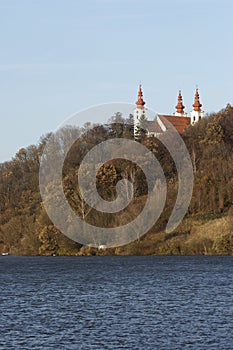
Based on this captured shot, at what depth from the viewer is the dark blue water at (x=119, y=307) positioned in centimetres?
3544

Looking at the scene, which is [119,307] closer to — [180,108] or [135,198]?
[135,198]

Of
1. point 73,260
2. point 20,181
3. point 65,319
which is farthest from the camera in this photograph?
point 20,181

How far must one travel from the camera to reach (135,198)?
10675cm

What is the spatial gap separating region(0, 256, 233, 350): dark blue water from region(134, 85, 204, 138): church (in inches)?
3370

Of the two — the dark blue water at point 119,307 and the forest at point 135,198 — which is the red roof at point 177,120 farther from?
the dark blue water at point 119,307

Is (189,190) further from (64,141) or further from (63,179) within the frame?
(64,141)

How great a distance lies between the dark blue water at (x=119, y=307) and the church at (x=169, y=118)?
85.6 metres

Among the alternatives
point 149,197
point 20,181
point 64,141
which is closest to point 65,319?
point 149,197

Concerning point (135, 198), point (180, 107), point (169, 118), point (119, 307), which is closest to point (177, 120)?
point (169, 118)

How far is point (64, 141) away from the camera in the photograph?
135 m

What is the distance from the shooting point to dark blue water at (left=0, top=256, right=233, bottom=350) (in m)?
35.4

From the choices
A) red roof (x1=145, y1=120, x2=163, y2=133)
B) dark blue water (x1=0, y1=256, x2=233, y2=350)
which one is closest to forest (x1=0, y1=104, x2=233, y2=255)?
red roof (x1=145, y1=120, x2=163, y2=133)

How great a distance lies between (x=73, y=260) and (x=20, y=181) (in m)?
53.1

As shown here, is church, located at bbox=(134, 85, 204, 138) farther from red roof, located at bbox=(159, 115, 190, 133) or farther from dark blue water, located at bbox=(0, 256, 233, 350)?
dark blue water, located at bbox=(0, 256, 233, 350)
